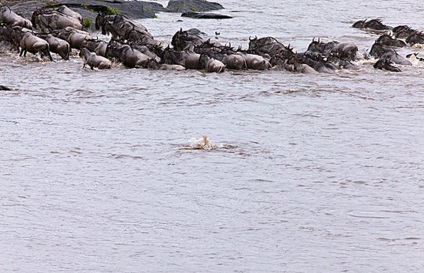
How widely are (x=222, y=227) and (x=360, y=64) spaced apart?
1076cm

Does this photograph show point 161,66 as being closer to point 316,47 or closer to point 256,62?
point 256,62

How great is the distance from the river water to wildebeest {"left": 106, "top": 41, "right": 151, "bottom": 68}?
0.91 feet

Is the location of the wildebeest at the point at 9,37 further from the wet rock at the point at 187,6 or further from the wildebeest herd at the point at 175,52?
the wet rock at the point at 187,6

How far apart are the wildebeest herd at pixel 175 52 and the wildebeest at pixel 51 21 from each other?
0.05 metres

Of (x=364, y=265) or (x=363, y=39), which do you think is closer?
(x=364, y=265)

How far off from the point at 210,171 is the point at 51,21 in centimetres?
1104

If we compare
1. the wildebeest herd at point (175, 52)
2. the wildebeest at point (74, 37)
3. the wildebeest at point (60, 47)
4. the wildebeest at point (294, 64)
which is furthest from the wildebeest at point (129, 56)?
the wildebeest at point (294, 64)

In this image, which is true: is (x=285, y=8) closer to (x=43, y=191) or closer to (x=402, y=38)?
(x=402, y=38)

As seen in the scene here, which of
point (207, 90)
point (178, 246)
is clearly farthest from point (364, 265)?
point (207, 90)

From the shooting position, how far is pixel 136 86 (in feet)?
48.2

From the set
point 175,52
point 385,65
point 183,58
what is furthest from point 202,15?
point 385,65

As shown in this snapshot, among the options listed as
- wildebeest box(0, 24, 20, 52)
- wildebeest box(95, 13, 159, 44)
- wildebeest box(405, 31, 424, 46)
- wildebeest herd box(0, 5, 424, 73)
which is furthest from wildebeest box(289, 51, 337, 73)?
wildebeest box(405, 31, 424, 46)

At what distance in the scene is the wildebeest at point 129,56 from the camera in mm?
16500

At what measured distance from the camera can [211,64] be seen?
640 inches
